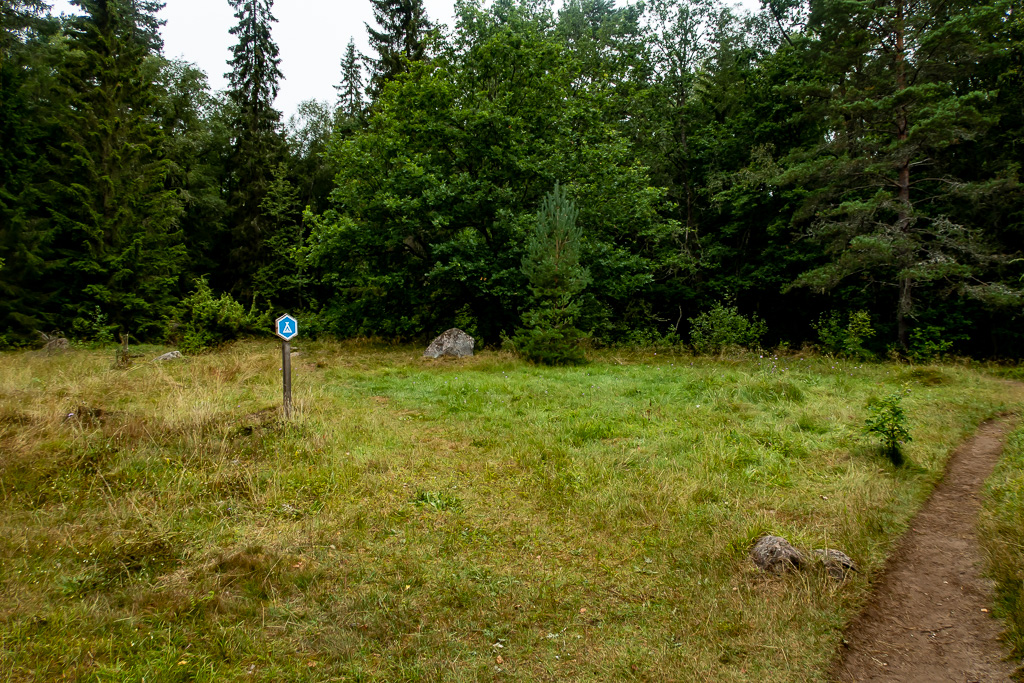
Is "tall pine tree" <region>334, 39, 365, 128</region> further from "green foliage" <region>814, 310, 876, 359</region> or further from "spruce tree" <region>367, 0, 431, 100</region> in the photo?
"green foliage" <region>814, 310, 876, 359</region>

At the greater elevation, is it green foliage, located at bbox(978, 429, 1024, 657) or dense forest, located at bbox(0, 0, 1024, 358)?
dense forest, located at bbox(0, 0, 1024, 358)

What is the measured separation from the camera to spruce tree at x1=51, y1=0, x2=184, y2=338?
77.3ft

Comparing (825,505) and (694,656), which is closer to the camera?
(694,656)

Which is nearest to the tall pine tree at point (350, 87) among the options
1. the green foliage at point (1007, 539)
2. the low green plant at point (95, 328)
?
the low green plant at point (95, 328)

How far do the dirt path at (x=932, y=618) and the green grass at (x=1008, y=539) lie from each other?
9 centimetres

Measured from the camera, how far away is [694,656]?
11.3 feet

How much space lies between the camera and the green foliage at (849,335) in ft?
58.6

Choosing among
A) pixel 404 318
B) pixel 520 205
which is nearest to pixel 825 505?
pixel 520 205

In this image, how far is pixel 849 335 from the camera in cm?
1841

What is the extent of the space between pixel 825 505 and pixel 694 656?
3.00 metres

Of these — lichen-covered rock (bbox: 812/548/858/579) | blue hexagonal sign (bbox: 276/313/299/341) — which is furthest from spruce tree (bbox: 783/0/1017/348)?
blue hexagonal sign (bbox: 276/313/299/341)

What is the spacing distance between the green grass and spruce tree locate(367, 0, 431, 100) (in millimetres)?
28523

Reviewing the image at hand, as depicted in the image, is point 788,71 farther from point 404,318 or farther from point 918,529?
point 918,529

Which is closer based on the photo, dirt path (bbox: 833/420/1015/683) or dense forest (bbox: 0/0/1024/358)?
dirt path (bbox: 833/420/1015/683)
